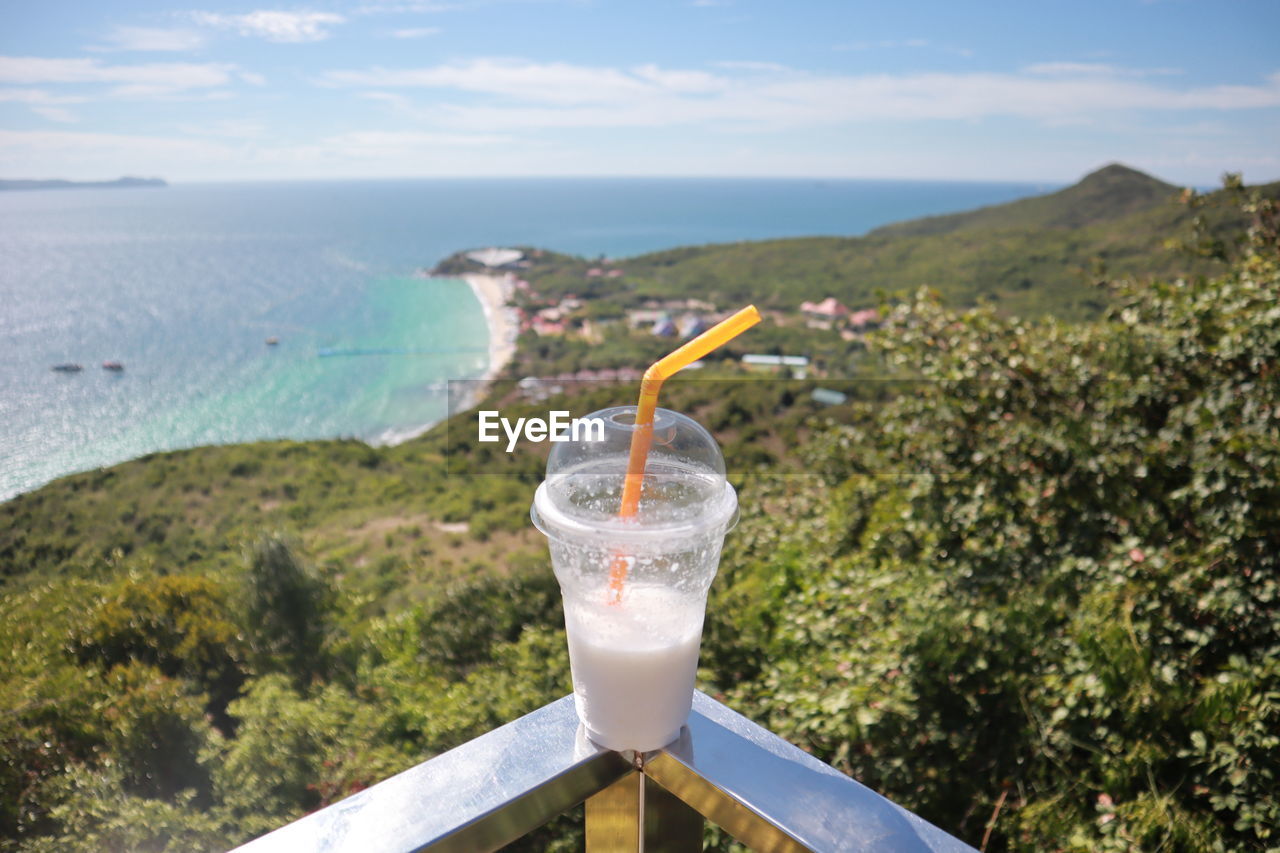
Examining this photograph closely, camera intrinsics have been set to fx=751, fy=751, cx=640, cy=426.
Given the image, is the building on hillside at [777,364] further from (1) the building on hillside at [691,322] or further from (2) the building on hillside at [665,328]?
(2) the building on hillside at [665,328]

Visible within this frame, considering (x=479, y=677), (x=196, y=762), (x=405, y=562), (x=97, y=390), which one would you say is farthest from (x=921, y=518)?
(x=97, y=390)

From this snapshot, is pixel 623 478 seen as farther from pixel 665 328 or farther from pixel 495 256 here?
pixel 495 256

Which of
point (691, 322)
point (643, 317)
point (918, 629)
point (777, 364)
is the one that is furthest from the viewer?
point (643, 317)

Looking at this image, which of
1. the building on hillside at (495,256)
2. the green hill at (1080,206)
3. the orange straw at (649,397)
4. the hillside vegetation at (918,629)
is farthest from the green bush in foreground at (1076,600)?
the building on hillside at (495,256)

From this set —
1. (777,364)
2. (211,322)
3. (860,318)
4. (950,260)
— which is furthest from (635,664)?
(950,260)

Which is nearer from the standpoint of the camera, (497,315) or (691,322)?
(691,322)

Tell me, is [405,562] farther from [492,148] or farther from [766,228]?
[492,148]

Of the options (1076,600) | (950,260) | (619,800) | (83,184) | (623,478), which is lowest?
(1076,600)

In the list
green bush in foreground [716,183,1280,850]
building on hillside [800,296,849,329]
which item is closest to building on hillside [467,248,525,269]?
building on hillside [800,296,849,329]
